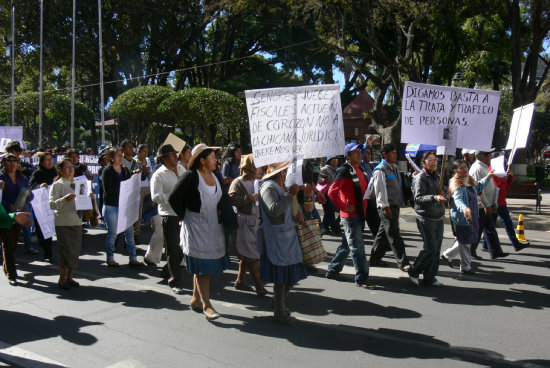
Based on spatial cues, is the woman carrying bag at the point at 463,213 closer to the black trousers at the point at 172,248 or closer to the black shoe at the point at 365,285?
the black shoe at the point at 365,285

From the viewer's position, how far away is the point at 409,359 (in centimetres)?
438

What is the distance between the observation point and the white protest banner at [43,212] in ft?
23.7

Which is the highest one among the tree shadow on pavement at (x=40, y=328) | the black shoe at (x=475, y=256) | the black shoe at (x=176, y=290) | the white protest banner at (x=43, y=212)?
the white protest banner at (x=43, y=212)

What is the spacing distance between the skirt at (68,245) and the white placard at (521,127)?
596 cm

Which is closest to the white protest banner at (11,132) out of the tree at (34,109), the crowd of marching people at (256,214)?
the crowd of marching people at (256,214)

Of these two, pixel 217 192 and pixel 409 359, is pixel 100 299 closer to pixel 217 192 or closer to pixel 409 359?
pixel 217 192

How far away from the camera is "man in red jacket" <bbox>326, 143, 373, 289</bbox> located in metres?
6.46

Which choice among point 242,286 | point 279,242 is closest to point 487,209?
point 242,286

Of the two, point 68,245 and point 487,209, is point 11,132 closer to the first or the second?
point 68,245

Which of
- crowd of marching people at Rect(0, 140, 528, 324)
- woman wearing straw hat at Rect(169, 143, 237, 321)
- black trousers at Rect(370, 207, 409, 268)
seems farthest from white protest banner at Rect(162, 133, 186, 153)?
black trousers at Rect(370, 207, 409, 268)

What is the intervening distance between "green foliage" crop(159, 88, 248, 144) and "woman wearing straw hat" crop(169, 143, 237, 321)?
1531 centimetres

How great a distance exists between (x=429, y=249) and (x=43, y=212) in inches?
203

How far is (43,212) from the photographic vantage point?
7.34 metres

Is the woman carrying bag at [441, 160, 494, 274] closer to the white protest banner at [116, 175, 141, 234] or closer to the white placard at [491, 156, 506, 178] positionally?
the white placard at [491, 156, 506, 178]
